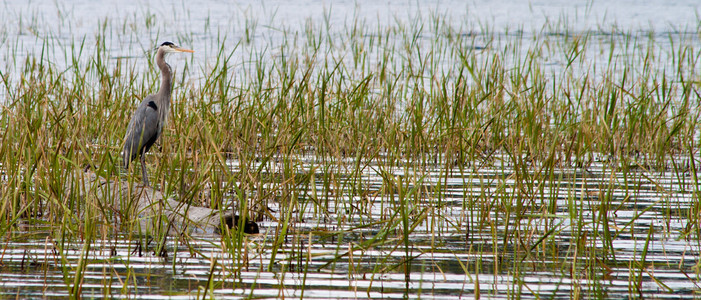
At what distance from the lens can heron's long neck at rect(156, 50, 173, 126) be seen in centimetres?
568

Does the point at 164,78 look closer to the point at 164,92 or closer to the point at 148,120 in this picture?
the point at 164,92

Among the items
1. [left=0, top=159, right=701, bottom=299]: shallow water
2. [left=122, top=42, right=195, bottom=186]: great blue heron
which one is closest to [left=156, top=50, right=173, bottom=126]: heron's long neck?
[left=122, top=42, right=195, bottom=186]: great blue heron

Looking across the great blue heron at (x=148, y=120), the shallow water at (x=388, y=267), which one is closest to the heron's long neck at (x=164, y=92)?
the great blue heron at (x=148, y=120)

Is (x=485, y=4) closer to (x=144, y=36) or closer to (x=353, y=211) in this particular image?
(x=144, y=36)

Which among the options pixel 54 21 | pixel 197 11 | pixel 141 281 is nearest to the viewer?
pixel 141 281

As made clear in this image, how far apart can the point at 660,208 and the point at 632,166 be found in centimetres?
142

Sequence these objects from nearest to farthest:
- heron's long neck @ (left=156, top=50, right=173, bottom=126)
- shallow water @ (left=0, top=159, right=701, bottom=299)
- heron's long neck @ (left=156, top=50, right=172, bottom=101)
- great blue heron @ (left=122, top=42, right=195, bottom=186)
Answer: shallow water @ (left=0, top=159, right=701, bottom=299) → great blue heron @ (left=122, top=42, right=195, bottom=186) → heron's long neck @ (left=156, top=50, right=173, bottom=126) → heron's long neck @ (left=156, top=50, right=172, bottom=101)

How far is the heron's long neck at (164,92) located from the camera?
18.6 ft

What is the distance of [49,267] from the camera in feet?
10.6

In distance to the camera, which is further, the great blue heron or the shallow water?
the great blue heron

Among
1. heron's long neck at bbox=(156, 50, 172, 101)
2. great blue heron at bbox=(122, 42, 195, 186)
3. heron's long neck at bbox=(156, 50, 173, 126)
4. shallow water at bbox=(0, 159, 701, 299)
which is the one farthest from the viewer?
heron's long neck at bbox=(156, 50, 172, 101)

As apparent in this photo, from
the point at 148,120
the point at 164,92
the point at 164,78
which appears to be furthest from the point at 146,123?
the point at 164,78

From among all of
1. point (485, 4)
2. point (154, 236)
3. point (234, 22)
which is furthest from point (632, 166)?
point (485, 4)

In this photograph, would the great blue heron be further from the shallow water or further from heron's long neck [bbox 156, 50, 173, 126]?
the shallow water
